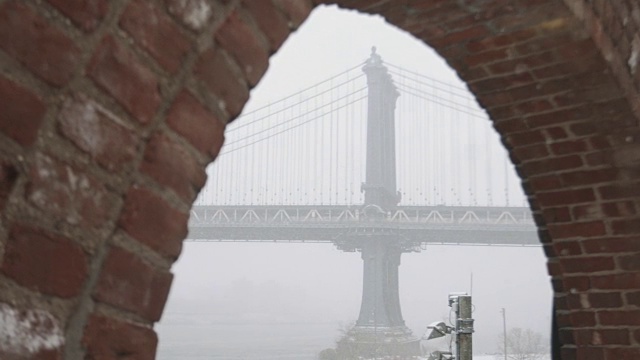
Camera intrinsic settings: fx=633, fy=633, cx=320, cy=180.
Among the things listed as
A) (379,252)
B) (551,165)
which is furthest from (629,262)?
(379,252)

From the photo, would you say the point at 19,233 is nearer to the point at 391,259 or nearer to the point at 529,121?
the point at 529,121

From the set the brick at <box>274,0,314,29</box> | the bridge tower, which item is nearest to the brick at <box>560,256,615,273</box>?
the brick at <box>274,0,314,29</box>

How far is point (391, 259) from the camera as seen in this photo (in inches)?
1346

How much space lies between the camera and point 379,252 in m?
33.7

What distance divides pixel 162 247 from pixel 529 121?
1.88m

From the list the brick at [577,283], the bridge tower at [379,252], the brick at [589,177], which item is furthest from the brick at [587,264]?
the bridge tower at [379,252]

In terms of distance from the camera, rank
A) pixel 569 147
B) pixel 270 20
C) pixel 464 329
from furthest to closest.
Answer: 1. pixel 464 329
2. pixel 569 147
3. pixel 270 20

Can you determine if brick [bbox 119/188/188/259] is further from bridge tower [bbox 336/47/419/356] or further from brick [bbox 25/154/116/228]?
bridge tower [bbox 336/47/419/356]

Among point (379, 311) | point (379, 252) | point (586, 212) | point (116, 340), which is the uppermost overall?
point (379, 252)

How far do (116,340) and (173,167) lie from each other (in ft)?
0.78

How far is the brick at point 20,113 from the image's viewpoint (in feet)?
2.21

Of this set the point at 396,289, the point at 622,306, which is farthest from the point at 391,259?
the point at 622,306

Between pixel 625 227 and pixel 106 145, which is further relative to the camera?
pixel 625 227

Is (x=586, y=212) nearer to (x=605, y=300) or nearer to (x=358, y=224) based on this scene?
(x=605, y=300)
